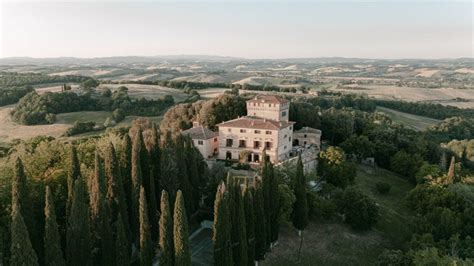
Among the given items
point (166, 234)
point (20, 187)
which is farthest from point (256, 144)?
point (20, 187)

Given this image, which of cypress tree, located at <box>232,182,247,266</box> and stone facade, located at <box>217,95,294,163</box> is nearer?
cypress tree, located at <box>232,182,247,266</box>

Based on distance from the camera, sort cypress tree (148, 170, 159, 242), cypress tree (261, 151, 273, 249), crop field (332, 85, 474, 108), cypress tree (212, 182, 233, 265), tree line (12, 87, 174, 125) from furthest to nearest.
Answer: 1. crop field (332, 85, 474, 108)
2. tree line (12, 87, 174, 125)
3. cypress tree (261, 151, 273, 249)
4. cypress tree (148, 170, 159, 242)
5. cypress tree (212, 182, 233, 265)

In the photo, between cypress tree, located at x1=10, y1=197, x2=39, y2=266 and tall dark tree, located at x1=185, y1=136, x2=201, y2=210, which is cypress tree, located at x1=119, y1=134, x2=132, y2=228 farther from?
cypress tree, located at x1=10, y1=197, x2=39, y2=266

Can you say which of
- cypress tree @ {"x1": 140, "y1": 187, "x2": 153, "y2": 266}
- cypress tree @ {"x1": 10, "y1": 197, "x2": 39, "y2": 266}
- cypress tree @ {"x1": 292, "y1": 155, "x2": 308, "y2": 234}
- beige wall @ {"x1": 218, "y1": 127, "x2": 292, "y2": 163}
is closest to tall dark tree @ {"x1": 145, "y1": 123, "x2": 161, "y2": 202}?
cypress tree @ {"x1": 140, "y1": 187, "x2": 153, "y2": 266}

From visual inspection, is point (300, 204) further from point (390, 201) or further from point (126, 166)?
point (390, 201)

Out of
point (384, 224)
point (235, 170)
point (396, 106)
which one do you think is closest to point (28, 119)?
point (235, 170)

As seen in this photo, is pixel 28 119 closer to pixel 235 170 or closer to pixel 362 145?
pixel 235 170
